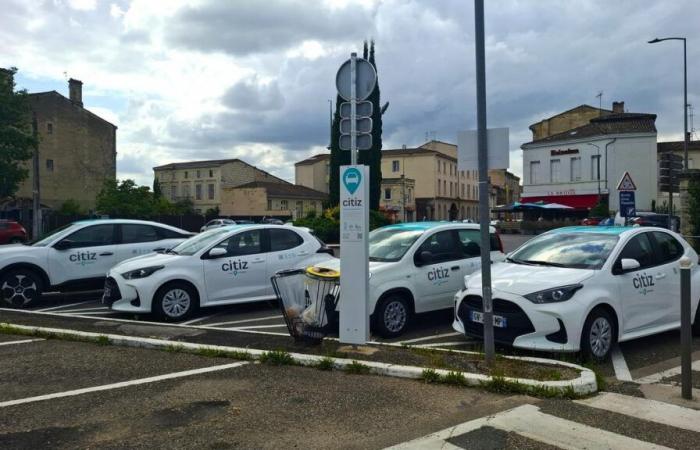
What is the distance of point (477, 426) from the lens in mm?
4547

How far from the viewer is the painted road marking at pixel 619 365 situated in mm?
→ 6255

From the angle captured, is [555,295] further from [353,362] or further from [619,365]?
[353,362]

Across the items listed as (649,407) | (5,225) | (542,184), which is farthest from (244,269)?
(542,184)

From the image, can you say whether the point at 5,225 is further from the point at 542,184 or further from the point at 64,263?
the point at 542,184

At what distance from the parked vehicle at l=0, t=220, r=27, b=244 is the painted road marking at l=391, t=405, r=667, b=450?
27.7 metres

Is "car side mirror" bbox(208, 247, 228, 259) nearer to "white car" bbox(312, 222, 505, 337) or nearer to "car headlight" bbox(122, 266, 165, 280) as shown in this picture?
"car headlight" bbox(122, 266, 165, 280)

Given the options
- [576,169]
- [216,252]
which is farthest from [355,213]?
[576,169]

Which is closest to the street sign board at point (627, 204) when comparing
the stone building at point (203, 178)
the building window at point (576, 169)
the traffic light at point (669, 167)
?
the traffic light at point (669, 167)

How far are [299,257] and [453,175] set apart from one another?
7716 centimetres

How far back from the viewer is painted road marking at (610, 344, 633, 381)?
625cm

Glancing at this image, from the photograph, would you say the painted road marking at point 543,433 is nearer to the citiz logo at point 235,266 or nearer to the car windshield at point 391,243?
the car windshield at point 391,243

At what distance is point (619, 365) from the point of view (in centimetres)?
672

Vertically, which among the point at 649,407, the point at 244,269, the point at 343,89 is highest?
the point at 343,89

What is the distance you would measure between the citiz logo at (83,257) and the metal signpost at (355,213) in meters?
6.41
